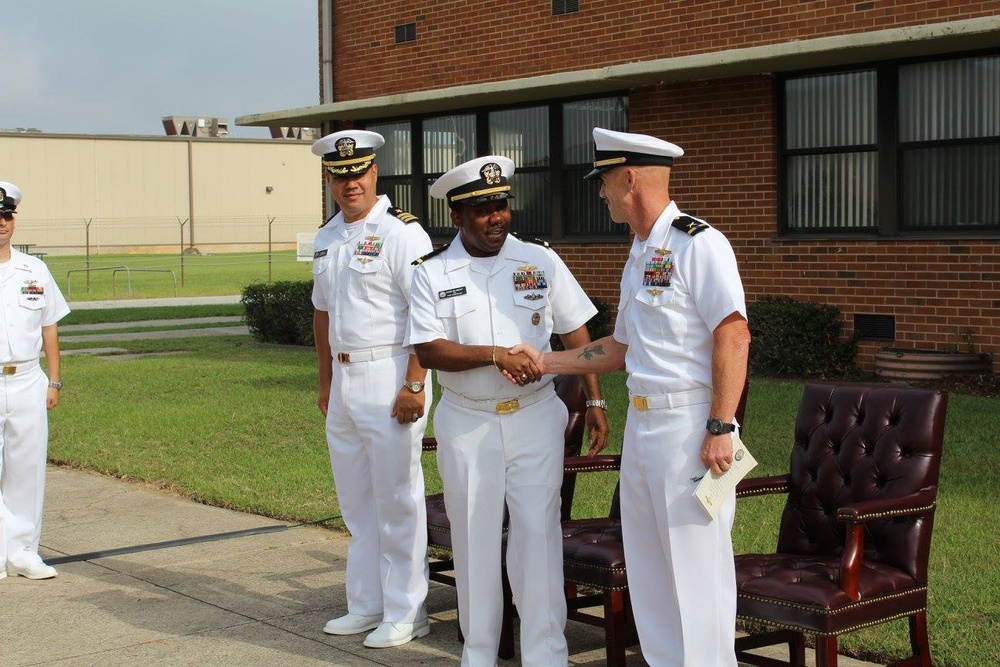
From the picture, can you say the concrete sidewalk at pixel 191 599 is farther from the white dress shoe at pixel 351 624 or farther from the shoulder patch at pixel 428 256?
the shoulder patch at pixel 428 256

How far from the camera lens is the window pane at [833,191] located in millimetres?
14000

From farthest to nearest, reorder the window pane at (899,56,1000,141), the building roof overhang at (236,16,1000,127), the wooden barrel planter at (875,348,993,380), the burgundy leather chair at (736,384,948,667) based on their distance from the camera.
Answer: the window pane at (899,56,1000,141)
the wooden barrel planter at (875,348,993,380)
the building roof overhang at (236,16,1000,127)
the burgundy leather chair at (736,384,948,667)

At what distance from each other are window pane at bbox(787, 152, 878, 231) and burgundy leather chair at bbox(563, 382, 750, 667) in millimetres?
8748

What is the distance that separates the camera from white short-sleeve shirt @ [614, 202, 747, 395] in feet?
15.1

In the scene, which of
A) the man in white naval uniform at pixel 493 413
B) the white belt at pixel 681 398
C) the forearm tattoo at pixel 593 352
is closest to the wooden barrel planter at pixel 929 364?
the man in white naval uniform at pixel 493 413

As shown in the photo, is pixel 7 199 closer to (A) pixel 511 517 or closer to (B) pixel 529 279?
(B) pixel 529 279

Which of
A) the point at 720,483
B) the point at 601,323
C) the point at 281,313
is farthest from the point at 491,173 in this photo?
the point at 281,313

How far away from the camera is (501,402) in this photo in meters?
5.36

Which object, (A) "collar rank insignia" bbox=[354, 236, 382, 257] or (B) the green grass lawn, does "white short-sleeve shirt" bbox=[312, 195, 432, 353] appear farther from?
(B) the green grass lawn

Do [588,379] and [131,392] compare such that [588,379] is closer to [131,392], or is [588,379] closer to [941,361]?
[941,361]

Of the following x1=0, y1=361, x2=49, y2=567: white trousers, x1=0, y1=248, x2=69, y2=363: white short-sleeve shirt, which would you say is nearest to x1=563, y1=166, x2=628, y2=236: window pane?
x1=0, y1=248, x2=69, y2=363: white short-sleeve shirt

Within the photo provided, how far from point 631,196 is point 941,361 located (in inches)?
348

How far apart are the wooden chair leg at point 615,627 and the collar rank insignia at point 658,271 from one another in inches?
51.3

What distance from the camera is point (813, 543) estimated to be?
557 cm
